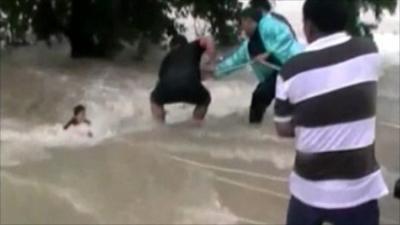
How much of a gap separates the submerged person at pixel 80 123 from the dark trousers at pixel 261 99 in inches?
53.5

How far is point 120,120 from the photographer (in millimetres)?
7949

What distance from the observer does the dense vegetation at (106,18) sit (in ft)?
31.2

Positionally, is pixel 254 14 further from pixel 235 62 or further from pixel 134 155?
pixel 134 155

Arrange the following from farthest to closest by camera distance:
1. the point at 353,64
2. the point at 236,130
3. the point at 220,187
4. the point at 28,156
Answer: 1. the point at 236,130
2. the point at 28,156
3. the point at 220,187
4. the point at 353,64

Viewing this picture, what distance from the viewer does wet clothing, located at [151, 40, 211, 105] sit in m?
7.78

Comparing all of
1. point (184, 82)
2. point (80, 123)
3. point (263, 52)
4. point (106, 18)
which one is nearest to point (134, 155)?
point (80, 123)

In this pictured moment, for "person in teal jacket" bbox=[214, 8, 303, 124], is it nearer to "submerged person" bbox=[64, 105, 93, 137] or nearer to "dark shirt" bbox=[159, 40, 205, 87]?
"dark shirt" bbox=[159, 40, 205, 87]

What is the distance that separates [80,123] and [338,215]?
373 centimetres

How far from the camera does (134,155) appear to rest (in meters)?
7.06

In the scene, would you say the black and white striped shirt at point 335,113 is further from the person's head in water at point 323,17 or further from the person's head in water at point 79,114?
the person's head in water at point 79,114

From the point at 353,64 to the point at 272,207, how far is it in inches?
85.8

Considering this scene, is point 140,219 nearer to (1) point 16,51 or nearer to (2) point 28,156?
(2) point 28,156

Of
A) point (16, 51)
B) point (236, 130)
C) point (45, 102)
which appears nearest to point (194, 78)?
point (236, 130)

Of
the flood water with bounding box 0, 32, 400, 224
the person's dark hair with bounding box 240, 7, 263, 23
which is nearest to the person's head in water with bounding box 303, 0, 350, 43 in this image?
the flood water with bounding box 0, 32, 400, 224
